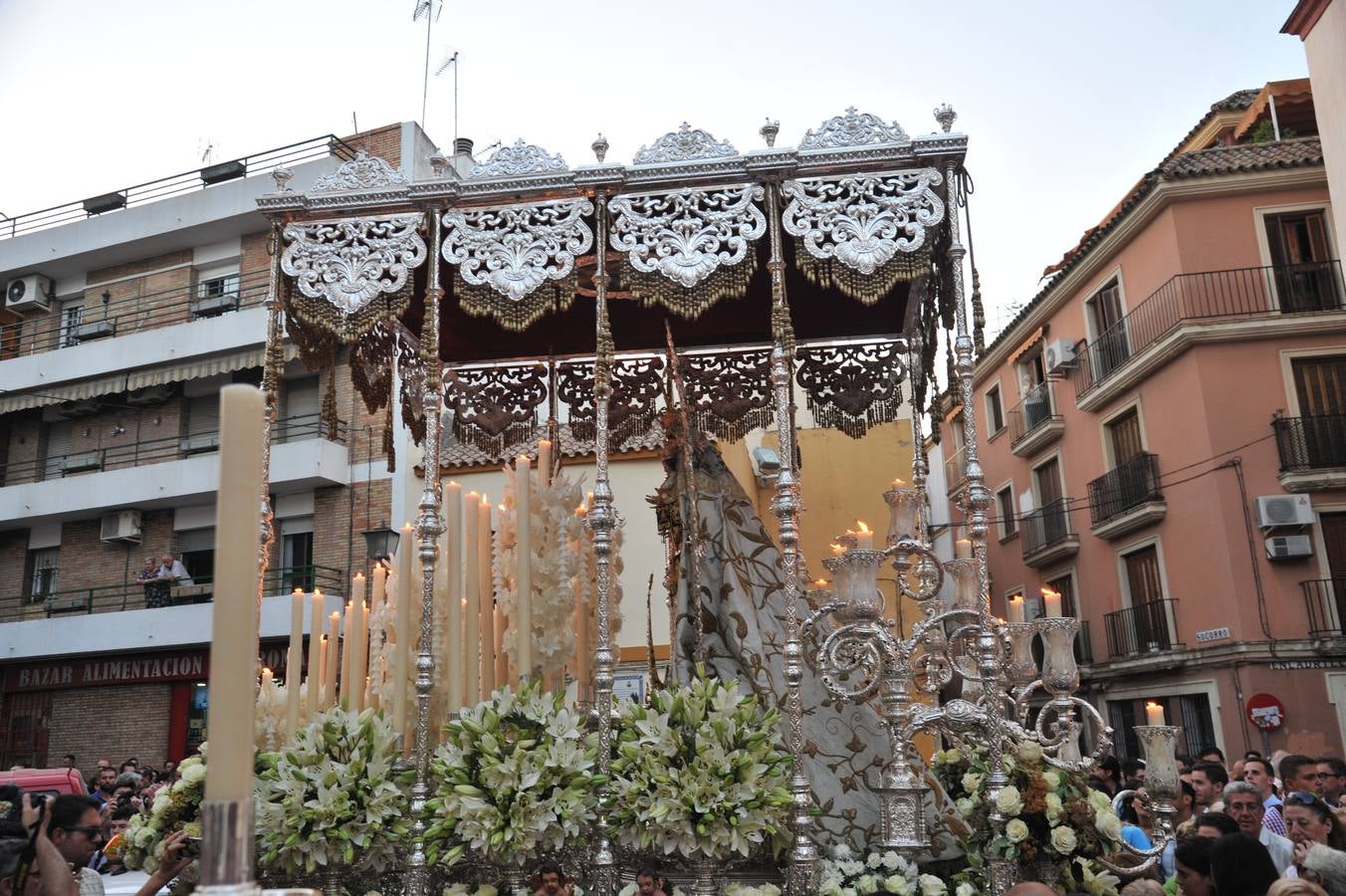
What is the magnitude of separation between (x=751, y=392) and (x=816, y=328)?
623 millimetres

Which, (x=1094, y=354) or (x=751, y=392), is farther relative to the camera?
(x=1094, y=354)

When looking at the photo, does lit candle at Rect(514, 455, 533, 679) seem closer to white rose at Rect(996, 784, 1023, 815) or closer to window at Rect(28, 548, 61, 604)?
white rose at Rect(996, 784, 1023, 815)

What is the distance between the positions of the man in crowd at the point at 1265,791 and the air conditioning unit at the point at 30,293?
21.6 meters

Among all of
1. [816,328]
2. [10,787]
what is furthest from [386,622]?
[816,328]

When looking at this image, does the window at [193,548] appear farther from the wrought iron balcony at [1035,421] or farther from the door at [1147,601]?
the door at [1147,601]

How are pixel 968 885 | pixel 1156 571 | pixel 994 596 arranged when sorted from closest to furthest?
1. pixel 968 885
2. pixel 1156 571
3. pixel 994 596

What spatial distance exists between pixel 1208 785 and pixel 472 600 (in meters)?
4.01

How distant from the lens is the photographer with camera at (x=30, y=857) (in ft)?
10.8

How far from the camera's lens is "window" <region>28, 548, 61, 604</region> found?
1931 centimetres

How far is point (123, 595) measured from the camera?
18.4 m

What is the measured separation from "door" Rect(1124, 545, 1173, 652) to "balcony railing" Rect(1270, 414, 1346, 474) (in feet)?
8.90

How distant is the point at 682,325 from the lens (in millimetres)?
6973

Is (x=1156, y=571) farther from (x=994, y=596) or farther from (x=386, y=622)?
(x=386, y=622)

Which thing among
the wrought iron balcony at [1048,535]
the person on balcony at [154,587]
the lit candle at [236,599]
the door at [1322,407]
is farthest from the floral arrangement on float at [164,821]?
the wrought iron balcony at [1048,535]
